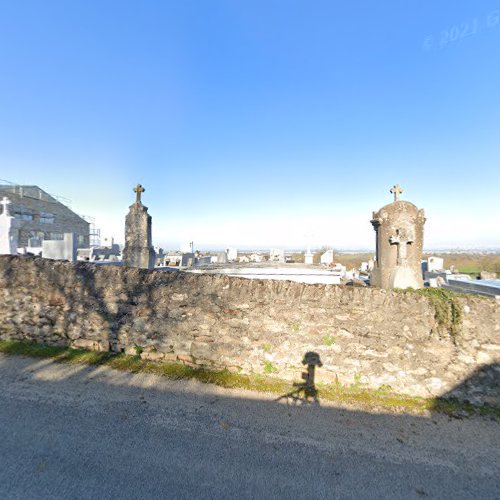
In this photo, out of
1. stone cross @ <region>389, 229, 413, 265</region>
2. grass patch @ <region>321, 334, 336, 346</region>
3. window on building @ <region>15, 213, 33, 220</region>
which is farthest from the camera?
window on building @ <region>15, 213, 33, 220</region>

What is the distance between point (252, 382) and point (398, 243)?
202 inches

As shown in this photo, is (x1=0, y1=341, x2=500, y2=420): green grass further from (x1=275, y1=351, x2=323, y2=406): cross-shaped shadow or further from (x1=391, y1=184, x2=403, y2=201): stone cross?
(x1=391, y1=184, x2=403, y2=201): stone cross

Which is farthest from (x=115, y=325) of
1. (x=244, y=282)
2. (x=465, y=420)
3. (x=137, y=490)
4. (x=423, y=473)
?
(x=465, y=420)

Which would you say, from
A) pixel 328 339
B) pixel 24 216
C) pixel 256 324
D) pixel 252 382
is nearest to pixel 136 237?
pixel 256 324

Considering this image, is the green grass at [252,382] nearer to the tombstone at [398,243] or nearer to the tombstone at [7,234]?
the tombstone at [398,243]

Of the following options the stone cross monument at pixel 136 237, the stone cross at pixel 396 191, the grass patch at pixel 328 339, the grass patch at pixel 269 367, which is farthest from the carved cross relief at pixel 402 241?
the stone cross monument at pixel 136 237

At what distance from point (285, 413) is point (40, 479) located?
9.12 ft

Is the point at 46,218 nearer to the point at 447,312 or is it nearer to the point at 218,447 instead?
the point at 218,447

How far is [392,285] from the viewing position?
6.44m

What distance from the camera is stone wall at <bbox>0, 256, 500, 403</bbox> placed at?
161 inches

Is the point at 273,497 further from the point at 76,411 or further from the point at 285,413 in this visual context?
the point at 76,411

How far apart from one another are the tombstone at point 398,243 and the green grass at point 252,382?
2903 mm

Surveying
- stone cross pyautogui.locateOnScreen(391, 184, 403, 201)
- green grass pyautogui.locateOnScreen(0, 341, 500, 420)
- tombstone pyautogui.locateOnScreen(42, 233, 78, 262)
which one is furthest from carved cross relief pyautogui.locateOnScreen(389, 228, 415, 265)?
tombstone pyautogui.locateOnScreen(42, 233, 78, 262)

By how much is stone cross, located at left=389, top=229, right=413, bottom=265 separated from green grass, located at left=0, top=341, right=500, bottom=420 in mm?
3506
